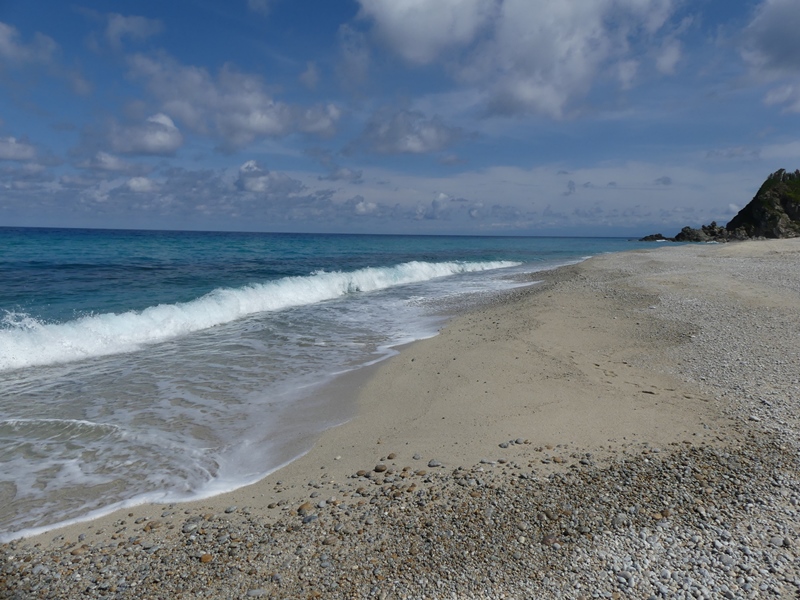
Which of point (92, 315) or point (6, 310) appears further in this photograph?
point (6, 310)

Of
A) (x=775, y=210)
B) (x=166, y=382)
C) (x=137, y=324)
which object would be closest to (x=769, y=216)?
(x=775, y=210)

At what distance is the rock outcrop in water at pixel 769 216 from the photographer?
205 feet

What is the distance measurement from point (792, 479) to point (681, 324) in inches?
238

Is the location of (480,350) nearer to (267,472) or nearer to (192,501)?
(267,472)

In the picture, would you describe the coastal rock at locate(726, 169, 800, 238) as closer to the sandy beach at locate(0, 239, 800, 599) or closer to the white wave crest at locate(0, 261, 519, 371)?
the white wave crest at locate(0, 261, 519, 371)

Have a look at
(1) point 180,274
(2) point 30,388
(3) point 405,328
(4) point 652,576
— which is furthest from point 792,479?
(1) point 180,274

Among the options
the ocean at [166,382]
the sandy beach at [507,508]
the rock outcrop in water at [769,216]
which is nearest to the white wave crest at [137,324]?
the ocean at [166,382]

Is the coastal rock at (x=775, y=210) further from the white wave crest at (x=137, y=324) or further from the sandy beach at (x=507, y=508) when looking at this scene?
the sandy beach at (x=507, y=508)

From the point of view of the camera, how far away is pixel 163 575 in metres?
3.35

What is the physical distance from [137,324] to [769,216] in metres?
77.9

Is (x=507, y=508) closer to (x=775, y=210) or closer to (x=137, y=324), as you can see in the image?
(x=137, y=324)

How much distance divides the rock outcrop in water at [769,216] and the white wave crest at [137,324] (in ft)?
218

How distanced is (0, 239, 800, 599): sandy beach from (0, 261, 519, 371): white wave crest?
7.31 m

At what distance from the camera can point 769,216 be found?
212 ft
